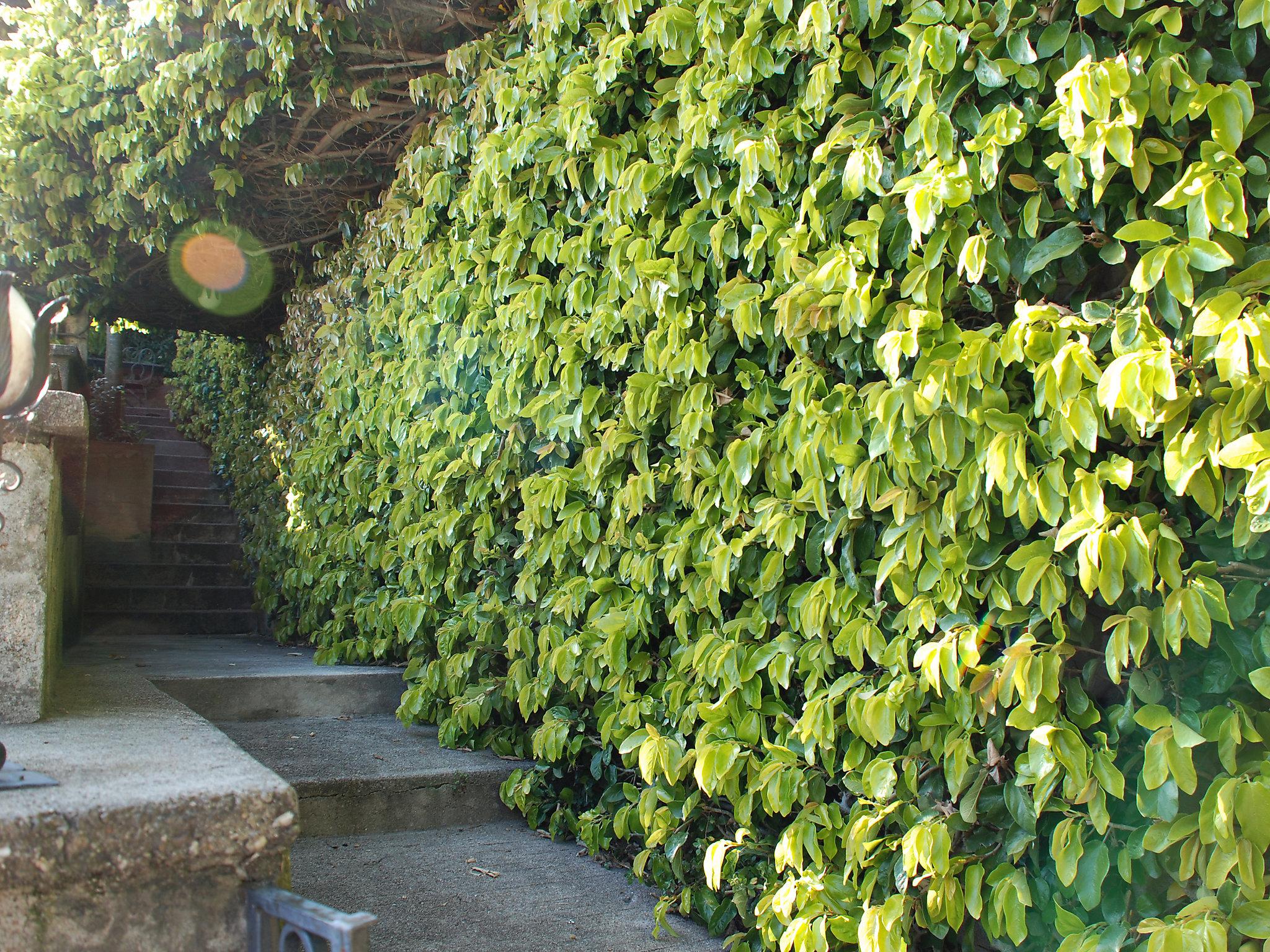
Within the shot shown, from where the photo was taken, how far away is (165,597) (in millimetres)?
6523

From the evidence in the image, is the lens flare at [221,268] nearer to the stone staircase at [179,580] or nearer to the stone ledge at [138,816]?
the stone staircase at [179,580]

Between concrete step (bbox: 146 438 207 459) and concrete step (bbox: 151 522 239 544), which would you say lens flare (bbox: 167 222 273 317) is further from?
concrete step (bbox: 146 438 207 459)

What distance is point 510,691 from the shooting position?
315cm

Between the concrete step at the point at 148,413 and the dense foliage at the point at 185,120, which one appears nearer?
the dense foliage at the point at 185,120

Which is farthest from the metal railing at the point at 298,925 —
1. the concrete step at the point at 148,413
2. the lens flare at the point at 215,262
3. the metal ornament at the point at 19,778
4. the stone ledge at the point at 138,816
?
the concrete step at the point at 148,413

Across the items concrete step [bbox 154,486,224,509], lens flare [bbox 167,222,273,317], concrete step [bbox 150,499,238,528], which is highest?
lens flare [bbox 167,222,273,317]

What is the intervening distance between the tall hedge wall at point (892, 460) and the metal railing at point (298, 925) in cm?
98

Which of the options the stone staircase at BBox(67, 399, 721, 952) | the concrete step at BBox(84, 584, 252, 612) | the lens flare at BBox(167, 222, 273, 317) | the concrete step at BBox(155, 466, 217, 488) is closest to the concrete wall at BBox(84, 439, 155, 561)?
the concrete step at BBox(84, 584, 252, 612)

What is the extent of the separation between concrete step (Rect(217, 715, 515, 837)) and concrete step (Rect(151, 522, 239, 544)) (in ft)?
13.6

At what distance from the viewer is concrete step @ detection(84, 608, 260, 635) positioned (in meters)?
6.18

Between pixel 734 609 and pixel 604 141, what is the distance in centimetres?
139

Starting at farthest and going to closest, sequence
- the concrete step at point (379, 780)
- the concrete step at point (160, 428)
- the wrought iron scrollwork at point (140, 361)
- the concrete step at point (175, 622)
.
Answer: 1. the wrought iron scrollwork at point (140, 361)
2. the concrete step at point (160, 428)
3. the concrete step at point (175, 622)
4. the concrete step at point (379, 780)

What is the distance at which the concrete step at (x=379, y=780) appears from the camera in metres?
2.98

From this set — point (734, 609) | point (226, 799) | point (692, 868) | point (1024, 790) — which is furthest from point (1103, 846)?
point (226, 799)
